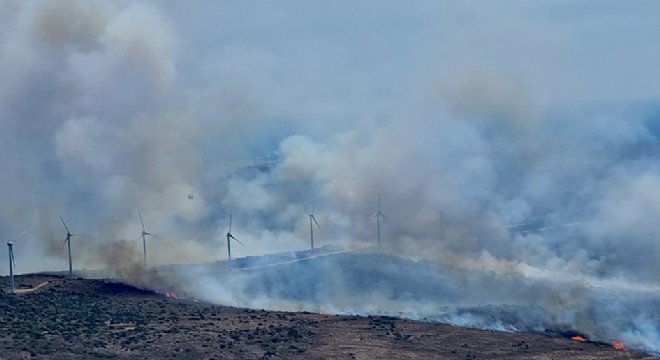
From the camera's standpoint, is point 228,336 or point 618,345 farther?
point 228,336

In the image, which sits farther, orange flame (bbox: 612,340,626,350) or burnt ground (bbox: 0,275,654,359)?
orange flame (bbox: 612,340,626,350)

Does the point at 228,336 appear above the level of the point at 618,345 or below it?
above

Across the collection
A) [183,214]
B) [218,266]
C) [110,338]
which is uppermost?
[183,214]

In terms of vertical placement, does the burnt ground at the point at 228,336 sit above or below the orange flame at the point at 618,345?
above

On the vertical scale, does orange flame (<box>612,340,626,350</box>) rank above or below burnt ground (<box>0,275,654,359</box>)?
below

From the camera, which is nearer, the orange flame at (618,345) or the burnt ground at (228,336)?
the burnt ground at (228,336)

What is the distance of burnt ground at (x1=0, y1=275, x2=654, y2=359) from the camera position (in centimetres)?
Result: 5241

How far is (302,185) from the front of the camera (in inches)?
5192

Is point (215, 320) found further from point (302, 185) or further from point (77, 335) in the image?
point (302, 185)

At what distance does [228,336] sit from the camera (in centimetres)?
5688

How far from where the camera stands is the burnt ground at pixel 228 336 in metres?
52.4

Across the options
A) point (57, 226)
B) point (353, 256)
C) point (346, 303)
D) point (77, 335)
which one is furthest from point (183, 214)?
point (77, 335)

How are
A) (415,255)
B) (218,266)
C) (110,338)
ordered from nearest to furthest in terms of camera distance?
1. (110,338)
2. (218,266)
3. (415,255)

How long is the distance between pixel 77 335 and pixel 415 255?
4569 centimetres
